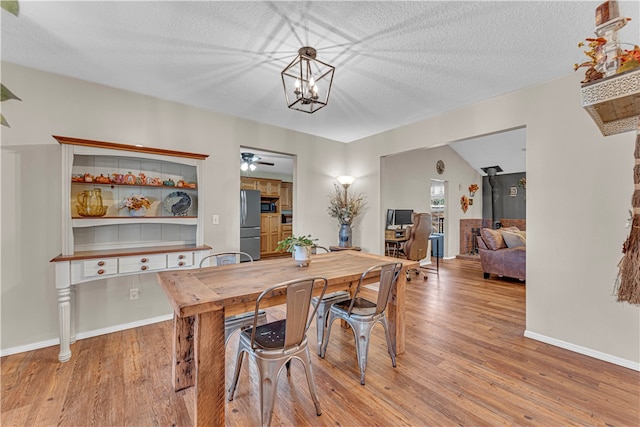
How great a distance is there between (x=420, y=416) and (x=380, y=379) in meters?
0.40

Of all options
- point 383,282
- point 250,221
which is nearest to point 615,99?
point 383,282

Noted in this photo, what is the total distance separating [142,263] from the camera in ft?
9.12

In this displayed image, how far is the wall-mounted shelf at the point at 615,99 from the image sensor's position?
104 centimetres

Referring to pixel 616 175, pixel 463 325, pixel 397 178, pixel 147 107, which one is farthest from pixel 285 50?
pixel 397 178

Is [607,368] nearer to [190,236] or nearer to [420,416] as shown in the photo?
[420,416]

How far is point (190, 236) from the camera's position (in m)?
3.41

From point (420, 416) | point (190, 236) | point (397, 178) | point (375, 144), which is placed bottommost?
point (420, 416)

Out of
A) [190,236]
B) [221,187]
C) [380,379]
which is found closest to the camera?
[380,379]

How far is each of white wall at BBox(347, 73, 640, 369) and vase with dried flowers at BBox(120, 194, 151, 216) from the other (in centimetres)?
388

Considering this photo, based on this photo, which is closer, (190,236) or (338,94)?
(338,94)

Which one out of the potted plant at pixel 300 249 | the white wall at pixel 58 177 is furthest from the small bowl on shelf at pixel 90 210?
the potted plant at pixel 300 249

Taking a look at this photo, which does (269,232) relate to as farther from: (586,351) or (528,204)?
(586,351)

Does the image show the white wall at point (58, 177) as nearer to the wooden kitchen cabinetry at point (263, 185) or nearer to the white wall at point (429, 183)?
the white wall at point (429, 183)

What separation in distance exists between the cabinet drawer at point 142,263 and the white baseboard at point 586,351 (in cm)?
369
